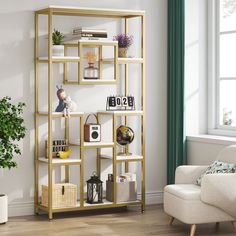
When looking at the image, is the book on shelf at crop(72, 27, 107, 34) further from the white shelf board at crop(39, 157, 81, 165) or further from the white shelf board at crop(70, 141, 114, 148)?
the white shelf board at crop(39, 157, 81, 165)

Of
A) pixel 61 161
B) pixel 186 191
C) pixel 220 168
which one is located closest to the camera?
pixel 186 191

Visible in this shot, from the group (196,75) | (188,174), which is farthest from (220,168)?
(196,75)

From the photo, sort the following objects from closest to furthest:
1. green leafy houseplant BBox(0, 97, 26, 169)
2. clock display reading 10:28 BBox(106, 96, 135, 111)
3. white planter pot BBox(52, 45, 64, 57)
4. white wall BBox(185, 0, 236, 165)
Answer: green leafy houseplant BBox(0, 97, 26, 169) < white planter pot BBox(52, 45, 64, 57) < clock display reading 10:28 BBox(106, 96, 135, 111) < white wall BBox(185, 0, 236, 165)

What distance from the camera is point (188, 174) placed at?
549cm

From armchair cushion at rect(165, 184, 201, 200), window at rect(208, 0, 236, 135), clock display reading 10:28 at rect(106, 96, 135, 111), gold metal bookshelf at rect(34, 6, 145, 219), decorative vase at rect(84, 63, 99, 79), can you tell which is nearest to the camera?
armchair cushion at rect(165, 184, 201, 200)

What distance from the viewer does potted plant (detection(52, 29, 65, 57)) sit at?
18.7 ft

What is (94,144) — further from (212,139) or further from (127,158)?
(212,139)

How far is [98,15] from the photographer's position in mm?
6047

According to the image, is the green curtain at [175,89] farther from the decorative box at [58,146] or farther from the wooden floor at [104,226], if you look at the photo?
the decorative box at [58,146]

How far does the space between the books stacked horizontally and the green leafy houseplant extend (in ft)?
2.72

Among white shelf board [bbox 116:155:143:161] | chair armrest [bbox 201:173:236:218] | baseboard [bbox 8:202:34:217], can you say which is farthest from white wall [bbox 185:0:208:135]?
baseboard [bbox 8:202:34:217]

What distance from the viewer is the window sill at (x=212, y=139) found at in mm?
5784

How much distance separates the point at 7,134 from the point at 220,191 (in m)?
1.88

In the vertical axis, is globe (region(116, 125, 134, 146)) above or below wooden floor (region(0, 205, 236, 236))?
above
